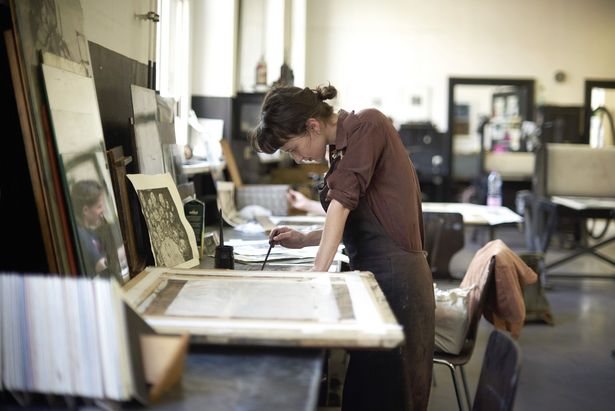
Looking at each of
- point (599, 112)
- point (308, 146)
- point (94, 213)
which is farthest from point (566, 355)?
point (599, 112)

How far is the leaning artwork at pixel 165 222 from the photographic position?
8.24 feet

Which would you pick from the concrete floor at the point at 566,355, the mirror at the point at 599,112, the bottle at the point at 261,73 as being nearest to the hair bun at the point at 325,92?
the concrete floor at the point at 566,355

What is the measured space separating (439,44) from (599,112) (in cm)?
341

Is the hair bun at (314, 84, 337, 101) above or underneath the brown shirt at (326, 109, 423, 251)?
above

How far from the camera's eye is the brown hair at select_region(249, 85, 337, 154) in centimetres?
241

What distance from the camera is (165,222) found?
268 cm

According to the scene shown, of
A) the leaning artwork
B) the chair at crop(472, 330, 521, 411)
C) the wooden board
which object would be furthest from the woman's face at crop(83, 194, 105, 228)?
the chair at crop(472, 330, 521, 411)

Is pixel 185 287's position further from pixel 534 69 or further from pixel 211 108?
pixel 534 69

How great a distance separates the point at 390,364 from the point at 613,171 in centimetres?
561

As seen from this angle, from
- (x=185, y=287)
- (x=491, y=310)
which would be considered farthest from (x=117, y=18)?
(x=491, y=310)

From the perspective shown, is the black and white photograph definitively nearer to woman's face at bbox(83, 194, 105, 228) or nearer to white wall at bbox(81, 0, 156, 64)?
woman's face at bbox(83, 194, 105, 228)

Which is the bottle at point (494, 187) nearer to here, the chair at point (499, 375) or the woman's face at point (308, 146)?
the woman's face at point (308, 146)

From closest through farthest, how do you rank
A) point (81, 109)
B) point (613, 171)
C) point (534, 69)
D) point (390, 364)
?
1. point (81, 109)
2. point (390, 364)
3. point (613, 171)
4. point (534, 69)

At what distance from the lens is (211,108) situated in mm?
6191
